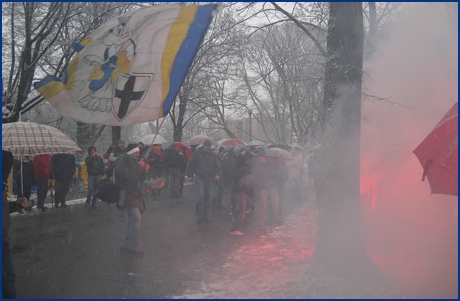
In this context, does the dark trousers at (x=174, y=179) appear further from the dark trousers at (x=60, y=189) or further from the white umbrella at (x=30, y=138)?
the white umbrella at (x=30, y=138)

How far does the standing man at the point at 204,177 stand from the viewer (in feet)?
28.5

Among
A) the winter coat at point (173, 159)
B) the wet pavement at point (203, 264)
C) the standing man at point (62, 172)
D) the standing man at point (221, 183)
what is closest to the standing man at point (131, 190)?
the wet pavement at point (203, 264)

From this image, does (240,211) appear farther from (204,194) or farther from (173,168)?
(173,168)

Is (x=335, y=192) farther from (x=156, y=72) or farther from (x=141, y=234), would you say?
(x=141, y=234)

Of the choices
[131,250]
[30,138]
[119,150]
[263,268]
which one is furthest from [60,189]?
[263,268]

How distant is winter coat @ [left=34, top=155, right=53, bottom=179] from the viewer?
405 inches

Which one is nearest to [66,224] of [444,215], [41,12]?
[41,12]

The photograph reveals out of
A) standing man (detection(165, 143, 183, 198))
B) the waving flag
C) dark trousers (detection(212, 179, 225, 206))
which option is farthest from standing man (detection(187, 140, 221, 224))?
standing man (detection(165, 143, 183, 198))

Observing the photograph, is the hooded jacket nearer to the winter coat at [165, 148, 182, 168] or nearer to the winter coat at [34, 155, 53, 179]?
the winter coat at [34, 155, 53, 179]

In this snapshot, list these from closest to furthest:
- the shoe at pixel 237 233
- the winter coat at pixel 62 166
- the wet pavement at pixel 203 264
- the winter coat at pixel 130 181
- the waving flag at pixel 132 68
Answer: the wet pavement at pixel 203 264
the waving flag at pixel 132 68
the winter coat at pixel 130 181
the shoe at pixel 237 233
the winter coat at pixel 62 166

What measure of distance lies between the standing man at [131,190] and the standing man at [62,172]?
17.7 feet

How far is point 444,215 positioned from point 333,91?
4.15m

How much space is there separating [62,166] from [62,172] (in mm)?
157

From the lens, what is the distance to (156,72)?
5.34 metres
